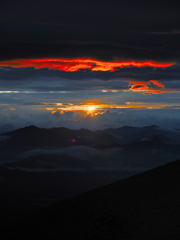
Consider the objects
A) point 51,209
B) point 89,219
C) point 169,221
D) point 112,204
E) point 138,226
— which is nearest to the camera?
point 169,221

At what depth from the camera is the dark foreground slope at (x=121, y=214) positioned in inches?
1359

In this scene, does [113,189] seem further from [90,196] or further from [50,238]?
[50,238]

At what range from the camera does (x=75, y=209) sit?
2105 inches

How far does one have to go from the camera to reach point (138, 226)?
117ft

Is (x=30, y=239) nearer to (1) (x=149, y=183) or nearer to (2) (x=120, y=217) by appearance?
(2) (x=120, y=217)

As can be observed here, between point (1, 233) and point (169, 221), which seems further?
point (1, 233)

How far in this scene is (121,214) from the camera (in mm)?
43625

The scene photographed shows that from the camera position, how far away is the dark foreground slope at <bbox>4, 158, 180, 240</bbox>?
34.5 metres

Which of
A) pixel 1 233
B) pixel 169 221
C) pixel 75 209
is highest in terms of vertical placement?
pixel 169 221

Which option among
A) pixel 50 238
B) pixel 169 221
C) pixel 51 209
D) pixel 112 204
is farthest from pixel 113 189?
pixel 169 221

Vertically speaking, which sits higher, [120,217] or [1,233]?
[120,217]

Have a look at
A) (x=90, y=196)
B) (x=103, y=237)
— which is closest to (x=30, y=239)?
(x=103, y=237)

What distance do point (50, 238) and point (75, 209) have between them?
39.9 feet

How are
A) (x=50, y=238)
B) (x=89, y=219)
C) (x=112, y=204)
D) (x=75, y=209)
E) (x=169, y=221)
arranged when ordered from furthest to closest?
(x=75, y=209) → (x=112, y=204) → (x=89, y=219) → (x=50, y=238) → (x=169, y=221)
